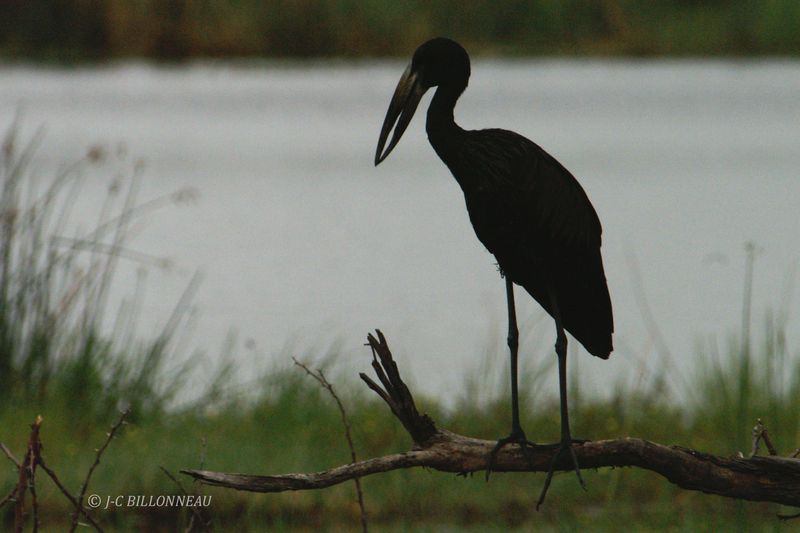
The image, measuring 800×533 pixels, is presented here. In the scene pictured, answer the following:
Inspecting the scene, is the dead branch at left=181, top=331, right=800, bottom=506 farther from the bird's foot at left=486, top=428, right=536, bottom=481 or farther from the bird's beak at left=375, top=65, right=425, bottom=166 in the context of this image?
the bird's beak at left=375, top=65, right=425, bottom=166

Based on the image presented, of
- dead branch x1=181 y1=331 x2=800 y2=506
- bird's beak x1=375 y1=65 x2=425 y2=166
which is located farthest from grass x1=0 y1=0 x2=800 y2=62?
dead branch x1=181 y1=331 x2=800 y2=506

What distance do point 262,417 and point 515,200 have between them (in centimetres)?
399

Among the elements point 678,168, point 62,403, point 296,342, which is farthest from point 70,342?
point 678,168

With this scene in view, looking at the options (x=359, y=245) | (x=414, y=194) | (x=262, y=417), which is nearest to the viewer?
(x=262, y=417)

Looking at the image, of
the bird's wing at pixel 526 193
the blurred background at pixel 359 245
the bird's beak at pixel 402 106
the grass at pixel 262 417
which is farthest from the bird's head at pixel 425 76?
the grass at pixel 262 417

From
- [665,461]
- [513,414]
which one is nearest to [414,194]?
[513,414]

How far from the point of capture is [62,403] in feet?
22.2

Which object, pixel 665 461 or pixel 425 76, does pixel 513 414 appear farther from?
pixel 425 76

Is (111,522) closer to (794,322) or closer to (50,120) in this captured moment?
(794,322)

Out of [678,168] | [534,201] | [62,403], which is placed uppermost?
[678,168]

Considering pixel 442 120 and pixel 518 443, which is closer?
pixel 442 120

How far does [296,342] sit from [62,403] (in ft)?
4.78

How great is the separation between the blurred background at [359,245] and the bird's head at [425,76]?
4.47 ft

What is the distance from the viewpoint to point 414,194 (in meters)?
16.7
